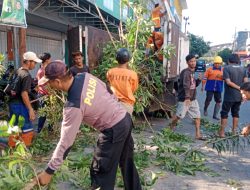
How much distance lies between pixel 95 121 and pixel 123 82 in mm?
1859

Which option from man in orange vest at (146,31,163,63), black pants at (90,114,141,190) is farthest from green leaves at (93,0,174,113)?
black pants at (90,114,141,190)

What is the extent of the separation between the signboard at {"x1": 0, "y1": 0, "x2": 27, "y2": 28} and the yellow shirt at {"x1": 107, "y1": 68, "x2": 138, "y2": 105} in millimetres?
2165

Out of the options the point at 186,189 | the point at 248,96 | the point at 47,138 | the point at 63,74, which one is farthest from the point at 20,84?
the point at 248,96

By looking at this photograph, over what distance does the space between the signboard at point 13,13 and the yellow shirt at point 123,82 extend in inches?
85.2

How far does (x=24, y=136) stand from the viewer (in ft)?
15.1

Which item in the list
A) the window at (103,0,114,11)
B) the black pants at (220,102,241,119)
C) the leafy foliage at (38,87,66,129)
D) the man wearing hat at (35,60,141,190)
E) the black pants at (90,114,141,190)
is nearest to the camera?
the man wearing hat at (35,60,141,190)

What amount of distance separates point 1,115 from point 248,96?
4.47 meters

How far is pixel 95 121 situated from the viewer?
2752 millimetres

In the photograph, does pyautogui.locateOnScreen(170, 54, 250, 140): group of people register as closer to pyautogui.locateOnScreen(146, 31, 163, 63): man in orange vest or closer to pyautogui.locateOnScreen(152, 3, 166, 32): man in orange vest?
pyautogui.locateOnScreen(146, 31, 163, 63): man in orange vest

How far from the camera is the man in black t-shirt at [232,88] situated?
20.1 feet

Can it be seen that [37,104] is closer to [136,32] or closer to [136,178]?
[136,32]

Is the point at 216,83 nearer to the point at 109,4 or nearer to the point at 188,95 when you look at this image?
the point at 188,95

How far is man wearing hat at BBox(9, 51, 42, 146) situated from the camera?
175 inches

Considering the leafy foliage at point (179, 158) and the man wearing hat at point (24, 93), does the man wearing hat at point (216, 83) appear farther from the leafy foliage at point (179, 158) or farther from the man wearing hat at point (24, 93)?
the man wearing hat at point (24, 93)
